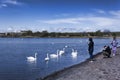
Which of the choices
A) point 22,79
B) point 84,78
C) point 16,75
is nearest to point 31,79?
point 22,79

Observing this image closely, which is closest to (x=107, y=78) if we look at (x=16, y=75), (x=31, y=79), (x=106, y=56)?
(x=31, y=79)

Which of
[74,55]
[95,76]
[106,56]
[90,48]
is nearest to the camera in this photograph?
[95,76]

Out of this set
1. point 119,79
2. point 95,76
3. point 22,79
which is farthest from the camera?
point 22,79

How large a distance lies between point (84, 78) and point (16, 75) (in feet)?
34.0

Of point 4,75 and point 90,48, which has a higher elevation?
point 90,48

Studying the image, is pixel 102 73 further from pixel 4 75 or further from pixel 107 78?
pixel 4 75

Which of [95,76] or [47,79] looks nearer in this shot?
[95,76]

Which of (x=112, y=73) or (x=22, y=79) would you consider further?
(x=22, y=79)

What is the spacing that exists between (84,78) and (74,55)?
31561mm

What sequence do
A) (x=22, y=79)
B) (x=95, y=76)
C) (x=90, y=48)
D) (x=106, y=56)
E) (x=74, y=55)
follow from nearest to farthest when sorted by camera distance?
(x=95, y=76)
(x=22, y=79)
(x=90, y=48)
(x=106, y=56)
(x=74, y=55)

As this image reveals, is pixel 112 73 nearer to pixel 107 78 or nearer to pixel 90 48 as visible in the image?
pixel 107 78

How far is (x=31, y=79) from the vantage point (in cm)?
2489

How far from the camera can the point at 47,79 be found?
2177cm

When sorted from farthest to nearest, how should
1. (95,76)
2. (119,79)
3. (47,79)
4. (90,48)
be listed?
(90,48), (47,79), (95,76), (119,79)
